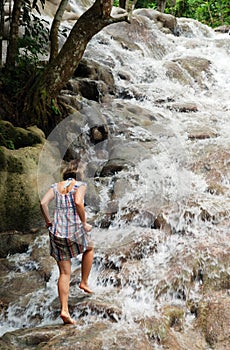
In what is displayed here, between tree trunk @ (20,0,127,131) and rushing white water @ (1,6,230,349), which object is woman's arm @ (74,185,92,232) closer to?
rushing white water @ (1,6,230,349)

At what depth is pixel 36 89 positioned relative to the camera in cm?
804

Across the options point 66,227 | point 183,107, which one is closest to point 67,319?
point 66,227

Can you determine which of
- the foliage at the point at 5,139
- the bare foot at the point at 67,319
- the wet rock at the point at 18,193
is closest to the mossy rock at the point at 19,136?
the foliage at the point at 5,139

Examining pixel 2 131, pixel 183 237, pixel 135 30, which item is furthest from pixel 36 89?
pixel 135 30

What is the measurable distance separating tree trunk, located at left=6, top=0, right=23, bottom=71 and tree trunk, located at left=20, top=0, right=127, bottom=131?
3.17ft

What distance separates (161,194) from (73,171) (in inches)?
71.8

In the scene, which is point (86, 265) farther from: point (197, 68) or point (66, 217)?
point (197, 68)

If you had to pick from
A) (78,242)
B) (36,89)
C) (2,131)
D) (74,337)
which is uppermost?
(36,89)

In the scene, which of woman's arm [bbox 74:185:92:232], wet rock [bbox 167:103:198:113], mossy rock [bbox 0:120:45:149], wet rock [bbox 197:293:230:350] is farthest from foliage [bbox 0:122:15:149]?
wet rock [bbox 167:103:198:113]

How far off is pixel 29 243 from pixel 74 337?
251 centimetres

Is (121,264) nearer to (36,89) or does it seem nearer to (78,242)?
(78,242)

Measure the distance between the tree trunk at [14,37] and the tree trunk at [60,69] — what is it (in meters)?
0.97

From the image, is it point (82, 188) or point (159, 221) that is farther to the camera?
point (159, 221)

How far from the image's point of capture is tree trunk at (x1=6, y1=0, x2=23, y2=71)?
27.8ft
